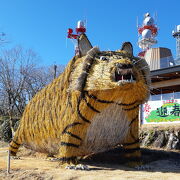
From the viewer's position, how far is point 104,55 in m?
5.93

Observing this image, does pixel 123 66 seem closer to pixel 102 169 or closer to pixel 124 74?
pixel 124 74

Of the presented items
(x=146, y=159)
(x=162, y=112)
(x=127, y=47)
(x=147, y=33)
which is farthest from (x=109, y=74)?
(x=147, y=33)

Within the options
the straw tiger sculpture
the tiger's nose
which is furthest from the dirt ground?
the tiger's nose

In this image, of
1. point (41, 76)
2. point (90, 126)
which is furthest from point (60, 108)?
point (41, 76)

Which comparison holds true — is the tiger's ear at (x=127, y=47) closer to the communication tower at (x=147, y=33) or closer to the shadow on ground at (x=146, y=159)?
the shadow on ground at (x=146, y=159)

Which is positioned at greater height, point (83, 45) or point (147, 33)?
point (147, 33)

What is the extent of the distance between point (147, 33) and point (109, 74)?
67.9 ft

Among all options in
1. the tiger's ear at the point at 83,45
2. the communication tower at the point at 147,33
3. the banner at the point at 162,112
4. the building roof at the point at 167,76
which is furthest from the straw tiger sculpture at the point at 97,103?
the communication tower at the point at 147,33

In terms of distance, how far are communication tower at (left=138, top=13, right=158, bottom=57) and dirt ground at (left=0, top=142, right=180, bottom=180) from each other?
17.9 metres

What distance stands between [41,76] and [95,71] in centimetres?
2295

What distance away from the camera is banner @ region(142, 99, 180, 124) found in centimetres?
1015

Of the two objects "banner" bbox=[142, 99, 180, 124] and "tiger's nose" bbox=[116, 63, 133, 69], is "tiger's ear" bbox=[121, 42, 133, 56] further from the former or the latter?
"banner" bbox=[142, 99, 180, 124]

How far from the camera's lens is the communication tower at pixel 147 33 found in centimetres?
2482

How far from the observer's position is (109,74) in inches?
208
